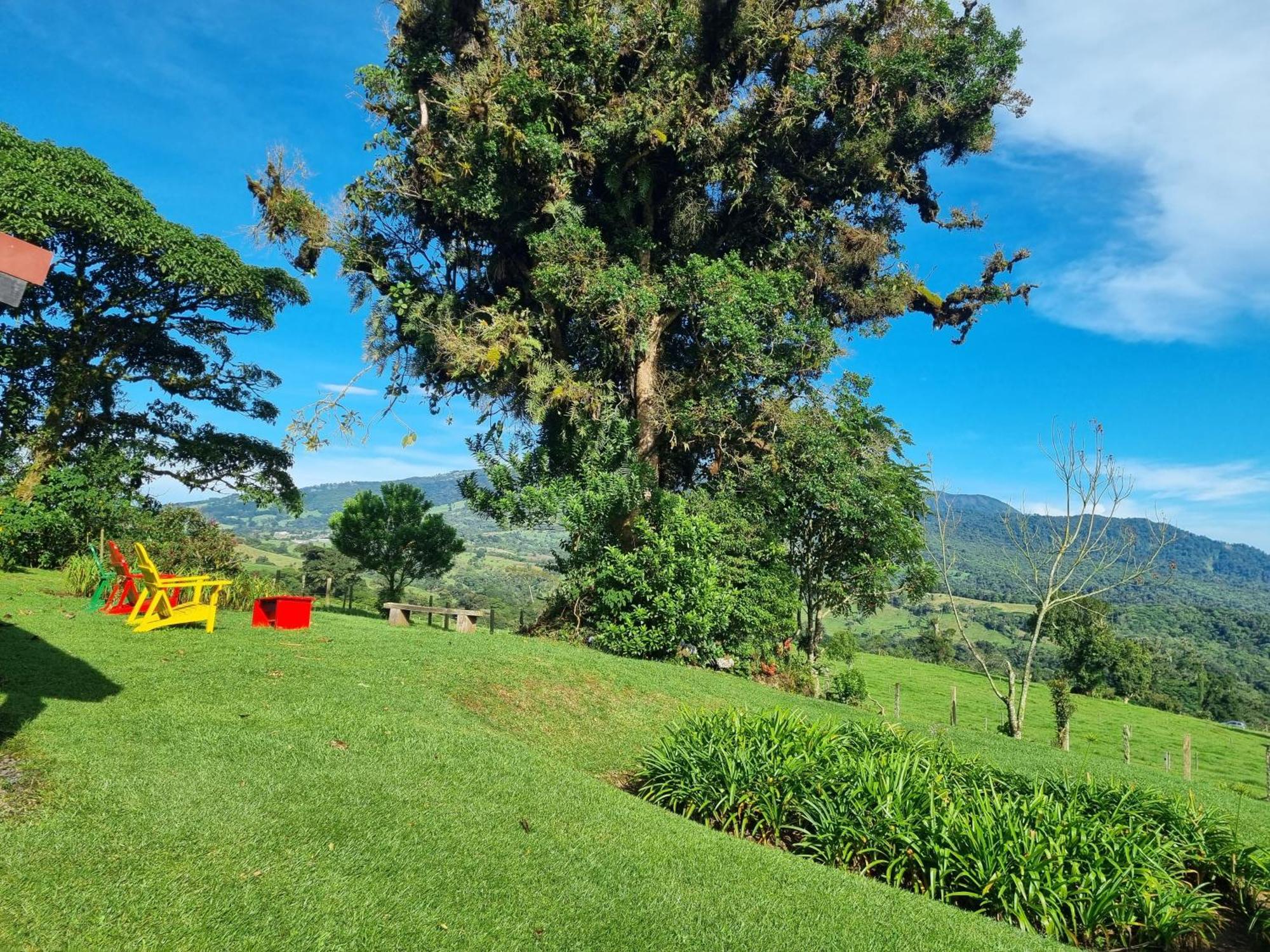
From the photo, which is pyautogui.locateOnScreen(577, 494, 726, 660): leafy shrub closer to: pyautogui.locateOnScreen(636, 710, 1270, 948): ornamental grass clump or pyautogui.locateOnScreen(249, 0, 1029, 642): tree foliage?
pyautogui.locateOnScreen(249, 0, 1029, 642): tree foliage

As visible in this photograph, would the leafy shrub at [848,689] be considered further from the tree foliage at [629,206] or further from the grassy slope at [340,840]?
the grassy slope at [340,840]

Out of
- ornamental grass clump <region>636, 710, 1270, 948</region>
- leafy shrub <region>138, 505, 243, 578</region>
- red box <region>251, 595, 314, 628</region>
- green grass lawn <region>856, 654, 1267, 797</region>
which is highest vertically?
leafy shrub <region>138, 505, 243, 578</region>

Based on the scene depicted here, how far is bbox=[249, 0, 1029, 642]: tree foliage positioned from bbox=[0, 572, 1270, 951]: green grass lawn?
1033 centimetres

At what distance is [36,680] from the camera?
645cm

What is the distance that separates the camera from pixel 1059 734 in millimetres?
22000

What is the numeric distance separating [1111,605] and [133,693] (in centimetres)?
6096

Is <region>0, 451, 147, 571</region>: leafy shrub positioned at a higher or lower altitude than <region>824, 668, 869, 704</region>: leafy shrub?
higher

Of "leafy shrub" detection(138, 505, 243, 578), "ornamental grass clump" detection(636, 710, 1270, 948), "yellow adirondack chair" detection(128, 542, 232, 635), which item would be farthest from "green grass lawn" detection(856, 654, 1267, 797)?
"yellow adirondack chair" detection(128, 542, 232, 635)

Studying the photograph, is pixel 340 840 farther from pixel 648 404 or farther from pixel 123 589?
pixel 648 404

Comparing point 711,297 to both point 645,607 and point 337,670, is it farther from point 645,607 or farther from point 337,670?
point 337,670

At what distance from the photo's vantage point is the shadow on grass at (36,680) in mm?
5582

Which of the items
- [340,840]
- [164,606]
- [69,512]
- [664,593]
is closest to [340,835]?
[340,840]

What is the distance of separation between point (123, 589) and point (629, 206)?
14.5 meters

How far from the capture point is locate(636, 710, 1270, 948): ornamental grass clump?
5.22 metres
